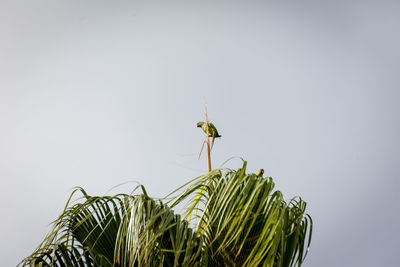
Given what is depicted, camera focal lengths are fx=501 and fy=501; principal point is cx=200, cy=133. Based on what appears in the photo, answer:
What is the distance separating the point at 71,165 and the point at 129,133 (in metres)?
0.60

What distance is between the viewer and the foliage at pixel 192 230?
174 centimetres

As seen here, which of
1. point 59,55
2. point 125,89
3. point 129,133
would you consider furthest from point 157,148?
point 59,55

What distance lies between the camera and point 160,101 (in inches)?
186

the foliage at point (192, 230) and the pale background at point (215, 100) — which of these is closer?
the foliage at point (192, 230)

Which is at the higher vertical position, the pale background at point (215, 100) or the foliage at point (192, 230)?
the pale background at point (215, 100)

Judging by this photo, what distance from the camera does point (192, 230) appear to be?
180cm

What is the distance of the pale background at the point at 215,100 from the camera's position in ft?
14.9

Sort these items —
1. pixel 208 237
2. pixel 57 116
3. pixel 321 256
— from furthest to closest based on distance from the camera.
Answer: pixel 57 116
pixel 321 256
pixel 208 237

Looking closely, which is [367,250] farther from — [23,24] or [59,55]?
[23,24]

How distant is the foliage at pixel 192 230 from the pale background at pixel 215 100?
2363 mm

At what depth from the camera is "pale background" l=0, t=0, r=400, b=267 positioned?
4.53 m

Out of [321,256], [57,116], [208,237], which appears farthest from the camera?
[57,116]

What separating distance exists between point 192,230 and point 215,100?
120 inches

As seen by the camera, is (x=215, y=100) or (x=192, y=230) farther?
(x=215, y=100)
